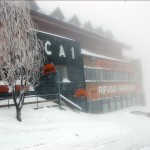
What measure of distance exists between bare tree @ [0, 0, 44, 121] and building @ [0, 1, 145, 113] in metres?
3.98

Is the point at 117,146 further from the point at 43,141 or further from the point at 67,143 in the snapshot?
the point at 43,141

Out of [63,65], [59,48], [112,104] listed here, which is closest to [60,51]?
[59,48]

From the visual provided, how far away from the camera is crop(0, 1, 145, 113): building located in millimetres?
20672

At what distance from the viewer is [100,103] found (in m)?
26.4

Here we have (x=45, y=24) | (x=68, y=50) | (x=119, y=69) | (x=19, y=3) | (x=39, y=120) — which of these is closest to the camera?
(x=39, y=120)

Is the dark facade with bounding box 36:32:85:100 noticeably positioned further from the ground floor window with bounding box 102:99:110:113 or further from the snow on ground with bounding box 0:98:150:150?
the ground floor window with bounding box 102:99:110:113

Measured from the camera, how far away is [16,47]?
1327 cm

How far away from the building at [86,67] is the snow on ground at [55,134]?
4.59 metres

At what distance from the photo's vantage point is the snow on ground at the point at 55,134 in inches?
388

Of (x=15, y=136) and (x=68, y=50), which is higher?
(x=68, y=50)

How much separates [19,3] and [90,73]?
40.0ft

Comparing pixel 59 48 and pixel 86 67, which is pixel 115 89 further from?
pixel 59 48

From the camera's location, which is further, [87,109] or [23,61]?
[87,109]

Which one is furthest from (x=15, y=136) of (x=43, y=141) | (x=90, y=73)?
(x=90, y=73)
